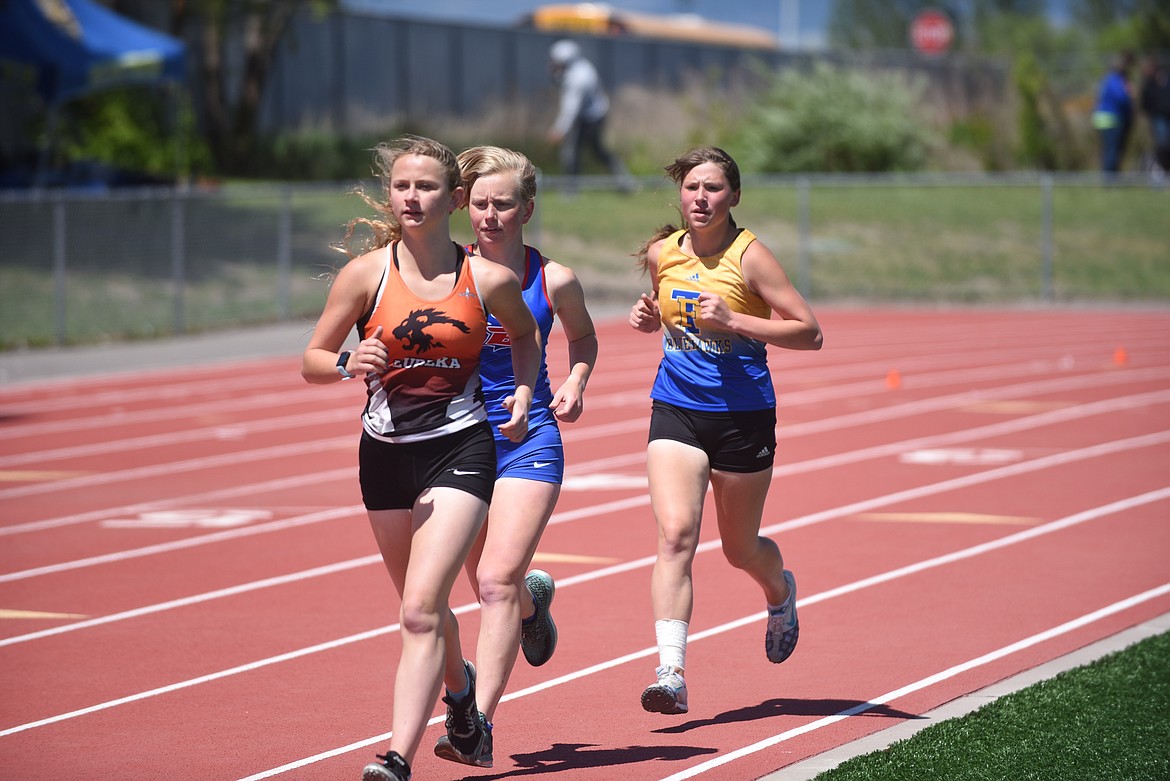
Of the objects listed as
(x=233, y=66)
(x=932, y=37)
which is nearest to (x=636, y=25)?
(x=932, y=37)

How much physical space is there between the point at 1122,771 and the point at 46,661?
4.37 meters

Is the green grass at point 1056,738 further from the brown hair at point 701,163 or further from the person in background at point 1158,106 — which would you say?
the person in background at point 1158,106

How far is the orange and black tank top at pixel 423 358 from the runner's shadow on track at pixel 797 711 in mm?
1618

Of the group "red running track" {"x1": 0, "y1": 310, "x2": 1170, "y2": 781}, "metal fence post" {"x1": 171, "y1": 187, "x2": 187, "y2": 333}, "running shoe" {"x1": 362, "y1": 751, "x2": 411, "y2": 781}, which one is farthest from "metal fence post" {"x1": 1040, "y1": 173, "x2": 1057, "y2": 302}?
"running shoe" {"x1": 362, "y1": 751, "x2": 411, "y2": 781}

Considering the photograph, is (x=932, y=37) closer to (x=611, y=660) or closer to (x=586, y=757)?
(x=611, y=660)

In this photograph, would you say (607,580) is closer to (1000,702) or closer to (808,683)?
(808,683)

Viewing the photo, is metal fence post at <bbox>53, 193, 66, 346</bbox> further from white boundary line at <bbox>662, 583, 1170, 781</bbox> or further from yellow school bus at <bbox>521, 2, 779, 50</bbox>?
yellow school bus at <bbox>521, 2, 779, 50</bbox>

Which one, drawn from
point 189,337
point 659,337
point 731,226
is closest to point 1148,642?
point 731,226

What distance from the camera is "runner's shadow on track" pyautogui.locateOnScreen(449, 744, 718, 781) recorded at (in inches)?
220

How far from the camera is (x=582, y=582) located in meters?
8.78

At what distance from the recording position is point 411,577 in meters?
5.03

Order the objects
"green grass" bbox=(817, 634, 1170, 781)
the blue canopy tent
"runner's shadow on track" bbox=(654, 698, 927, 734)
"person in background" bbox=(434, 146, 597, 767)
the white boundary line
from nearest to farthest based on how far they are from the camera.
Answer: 1. "green grass" bbox=(817, 634, 1170, 781)
2. "person in background" bbox=(434, 146, 597, 767)
3. the white boundary line
4. "runner's shadow on track" bbox=(654, 698, 927, 734)
5. the blue canopy tent

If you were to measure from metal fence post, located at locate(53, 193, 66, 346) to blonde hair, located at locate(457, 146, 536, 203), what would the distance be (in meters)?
16.4

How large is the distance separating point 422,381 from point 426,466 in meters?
0.26
